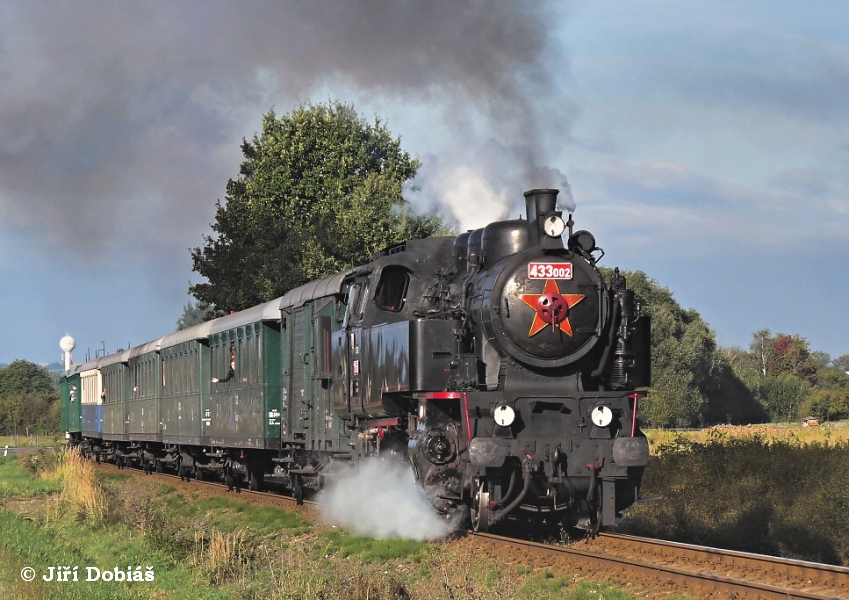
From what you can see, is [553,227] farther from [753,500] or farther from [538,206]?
[753,500]

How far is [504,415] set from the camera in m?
11.3

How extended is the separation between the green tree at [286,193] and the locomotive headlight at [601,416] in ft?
79.0

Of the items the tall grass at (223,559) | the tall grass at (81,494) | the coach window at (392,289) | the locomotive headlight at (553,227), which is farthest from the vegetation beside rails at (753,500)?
the tall grass at (81,494)

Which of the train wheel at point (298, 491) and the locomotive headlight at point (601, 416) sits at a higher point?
the locomotive headlight at point (601, 416)

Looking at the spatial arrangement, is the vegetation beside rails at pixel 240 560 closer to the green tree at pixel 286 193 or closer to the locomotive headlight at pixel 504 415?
the locomotive headlight at pixel 504 415

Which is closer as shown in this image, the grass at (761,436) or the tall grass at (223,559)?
the tall grass at (223,559)

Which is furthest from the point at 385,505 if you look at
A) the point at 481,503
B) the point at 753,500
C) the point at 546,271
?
the point at 753,500

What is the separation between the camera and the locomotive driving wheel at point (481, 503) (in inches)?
453

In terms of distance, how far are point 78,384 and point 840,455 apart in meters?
36.6

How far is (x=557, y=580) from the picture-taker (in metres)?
10.1

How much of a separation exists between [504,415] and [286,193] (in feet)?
91.0

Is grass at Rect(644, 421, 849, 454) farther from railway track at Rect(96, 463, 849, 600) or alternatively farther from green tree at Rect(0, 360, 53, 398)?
green tree at Rect(0, 360, 53, 398)

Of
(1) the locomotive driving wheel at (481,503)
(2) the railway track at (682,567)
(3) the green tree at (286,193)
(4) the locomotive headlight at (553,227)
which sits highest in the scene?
(3) the green tree at (286,193)

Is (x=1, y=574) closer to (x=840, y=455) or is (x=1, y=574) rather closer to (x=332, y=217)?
(x=840, y=455)
